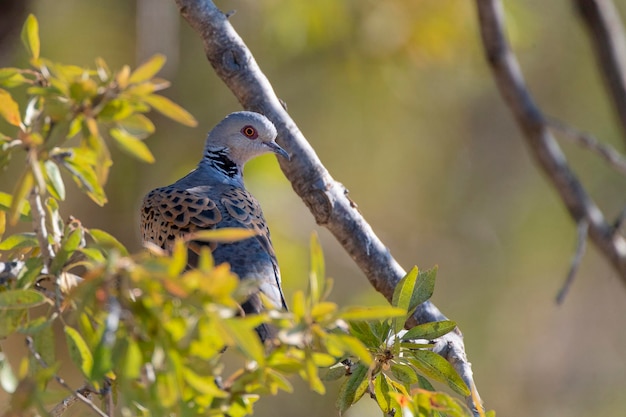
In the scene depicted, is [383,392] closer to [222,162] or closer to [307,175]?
[307,175]

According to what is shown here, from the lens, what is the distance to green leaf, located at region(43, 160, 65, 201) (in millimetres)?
1849

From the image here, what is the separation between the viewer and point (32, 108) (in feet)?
6.37

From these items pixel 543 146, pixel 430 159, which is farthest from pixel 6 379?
pixel 430 159

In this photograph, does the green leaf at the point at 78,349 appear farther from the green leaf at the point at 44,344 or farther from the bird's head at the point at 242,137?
the bird's head at the point at 242,137

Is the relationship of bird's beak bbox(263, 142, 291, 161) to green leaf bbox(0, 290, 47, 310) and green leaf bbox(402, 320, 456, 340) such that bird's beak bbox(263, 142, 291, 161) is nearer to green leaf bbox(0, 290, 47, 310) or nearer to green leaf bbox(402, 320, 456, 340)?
green leaf bbox(402, 320, 456, 340)

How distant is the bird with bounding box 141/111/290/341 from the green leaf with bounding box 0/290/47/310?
0.84 m

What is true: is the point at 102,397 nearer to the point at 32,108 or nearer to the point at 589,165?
the point at 32,108

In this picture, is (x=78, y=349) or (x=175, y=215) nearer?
(x=78, y=349)

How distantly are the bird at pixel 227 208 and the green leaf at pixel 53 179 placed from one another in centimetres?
76

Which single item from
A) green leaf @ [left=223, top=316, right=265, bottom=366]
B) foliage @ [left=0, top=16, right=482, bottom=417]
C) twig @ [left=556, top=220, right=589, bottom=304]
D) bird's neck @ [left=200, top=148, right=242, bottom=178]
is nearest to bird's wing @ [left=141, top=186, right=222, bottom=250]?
bird's neck @ [left=200, top=148, right=242, bottom=178]

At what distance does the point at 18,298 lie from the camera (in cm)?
179

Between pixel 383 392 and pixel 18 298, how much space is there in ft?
2.94

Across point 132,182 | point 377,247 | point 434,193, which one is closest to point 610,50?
point 377,247

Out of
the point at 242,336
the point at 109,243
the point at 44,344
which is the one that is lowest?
the point at 242,336
